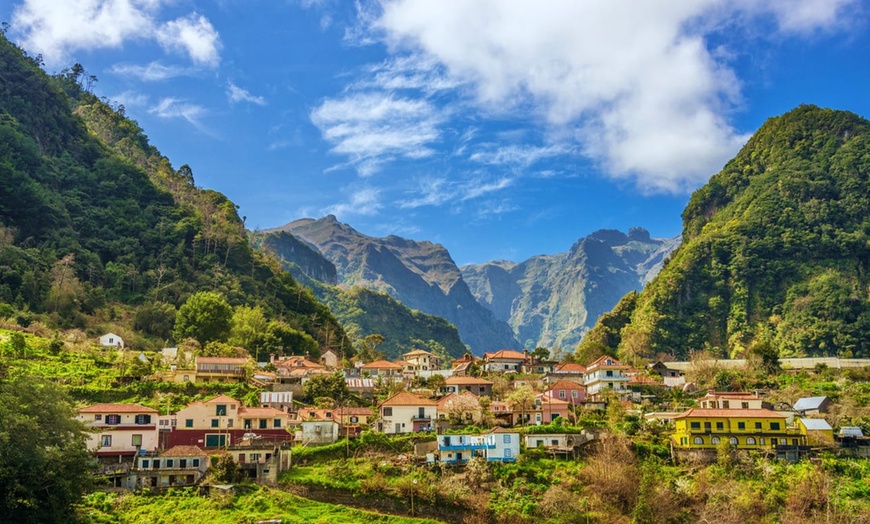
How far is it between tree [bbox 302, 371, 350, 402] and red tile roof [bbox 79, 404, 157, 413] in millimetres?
17288

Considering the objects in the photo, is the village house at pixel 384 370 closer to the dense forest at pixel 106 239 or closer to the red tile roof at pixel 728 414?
the dense forest at pixel 106 239

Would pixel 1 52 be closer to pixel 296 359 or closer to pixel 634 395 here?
pixel 296 359

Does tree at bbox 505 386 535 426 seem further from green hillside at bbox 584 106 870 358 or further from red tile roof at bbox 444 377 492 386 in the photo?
green hillside at bbox 584 106 870 358

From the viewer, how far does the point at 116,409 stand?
2087 inches

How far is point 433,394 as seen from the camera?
243ft

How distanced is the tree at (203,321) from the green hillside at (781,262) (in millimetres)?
52569

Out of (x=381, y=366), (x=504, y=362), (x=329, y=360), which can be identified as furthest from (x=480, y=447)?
(x=329, y=360)

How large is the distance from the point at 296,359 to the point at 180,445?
28.0 meters

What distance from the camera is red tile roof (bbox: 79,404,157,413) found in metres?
52.4

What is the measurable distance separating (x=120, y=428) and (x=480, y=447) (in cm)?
2226

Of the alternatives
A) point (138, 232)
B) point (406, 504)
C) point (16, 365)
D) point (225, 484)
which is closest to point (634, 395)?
point (406, 504)

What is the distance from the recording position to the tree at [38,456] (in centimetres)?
4009

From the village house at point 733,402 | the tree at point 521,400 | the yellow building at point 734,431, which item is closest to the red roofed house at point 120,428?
the tree at point 521,400

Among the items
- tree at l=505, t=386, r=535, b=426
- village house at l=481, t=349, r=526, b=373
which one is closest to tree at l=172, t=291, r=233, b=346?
village house at l=481, t=349, r=526, b=373
